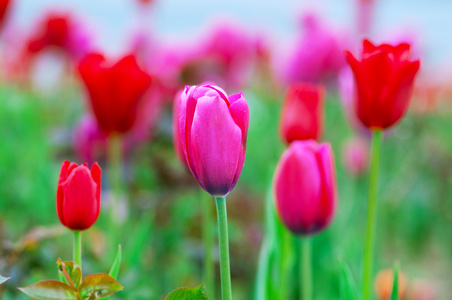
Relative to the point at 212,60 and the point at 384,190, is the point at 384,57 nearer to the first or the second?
the point at 212,60

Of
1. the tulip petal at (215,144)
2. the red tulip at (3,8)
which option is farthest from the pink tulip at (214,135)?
the red tulip at (3,8)

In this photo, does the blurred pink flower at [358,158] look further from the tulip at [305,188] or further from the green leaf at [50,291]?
the green leaf at [50,291]

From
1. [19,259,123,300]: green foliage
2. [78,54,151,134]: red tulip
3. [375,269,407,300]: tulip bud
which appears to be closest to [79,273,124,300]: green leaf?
[19,259,123,300]: green foliage

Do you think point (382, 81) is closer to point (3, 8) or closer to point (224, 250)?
point (224, 250)

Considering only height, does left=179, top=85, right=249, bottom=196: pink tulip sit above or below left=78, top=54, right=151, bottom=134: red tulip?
below

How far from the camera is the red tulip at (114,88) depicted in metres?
0.65

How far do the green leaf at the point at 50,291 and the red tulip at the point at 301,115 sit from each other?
0.37 metres

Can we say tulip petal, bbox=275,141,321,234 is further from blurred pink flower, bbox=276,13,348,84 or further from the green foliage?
blurred pink flower, bbox=276,13,348,84

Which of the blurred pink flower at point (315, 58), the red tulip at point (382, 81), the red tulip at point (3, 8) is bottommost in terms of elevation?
the red tulip at point (382, 81)

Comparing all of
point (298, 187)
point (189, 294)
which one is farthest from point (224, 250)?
point (298, 187)

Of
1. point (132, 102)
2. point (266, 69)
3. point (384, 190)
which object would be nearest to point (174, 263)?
point (132, 102)

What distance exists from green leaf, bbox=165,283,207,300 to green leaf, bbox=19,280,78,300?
0.06 metres

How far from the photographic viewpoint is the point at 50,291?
0.33 m

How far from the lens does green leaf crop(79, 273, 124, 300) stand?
0.34 metres
